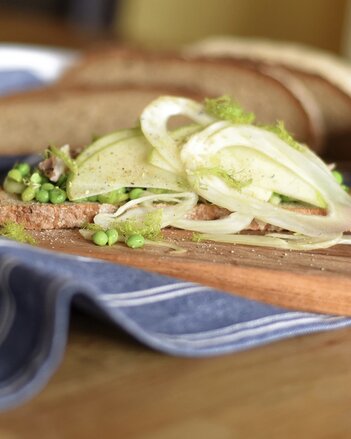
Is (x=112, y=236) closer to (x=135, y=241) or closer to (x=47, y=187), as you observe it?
(x=135, y=241)

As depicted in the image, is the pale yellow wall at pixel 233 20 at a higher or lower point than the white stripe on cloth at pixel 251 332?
higher

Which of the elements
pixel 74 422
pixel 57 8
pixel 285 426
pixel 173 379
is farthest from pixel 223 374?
pixel 57 8

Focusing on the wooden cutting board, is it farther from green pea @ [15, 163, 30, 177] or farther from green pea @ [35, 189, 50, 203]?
green pea @ [15, 163, 30, 177]

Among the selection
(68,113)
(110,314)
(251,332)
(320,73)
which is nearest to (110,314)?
(110,314)

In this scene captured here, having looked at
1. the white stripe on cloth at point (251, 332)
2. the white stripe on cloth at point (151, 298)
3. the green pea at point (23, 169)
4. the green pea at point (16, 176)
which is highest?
the green pea at point (23, 169)

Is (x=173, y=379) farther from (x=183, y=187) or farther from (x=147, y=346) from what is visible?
(x=183, y=187)

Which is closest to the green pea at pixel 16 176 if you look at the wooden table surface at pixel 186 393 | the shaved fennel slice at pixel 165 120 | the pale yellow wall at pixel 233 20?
the shaved fennel slice at pixel 165 120

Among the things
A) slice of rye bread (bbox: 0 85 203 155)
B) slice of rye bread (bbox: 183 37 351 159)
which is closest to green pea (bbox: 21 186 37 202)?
slice of rye bread (bbox: 0 85 203 155)

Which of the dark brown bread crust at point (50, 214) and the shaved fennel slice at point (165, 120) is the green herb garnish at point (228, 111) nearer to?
the shaved fennel slice at point (165, 120)
